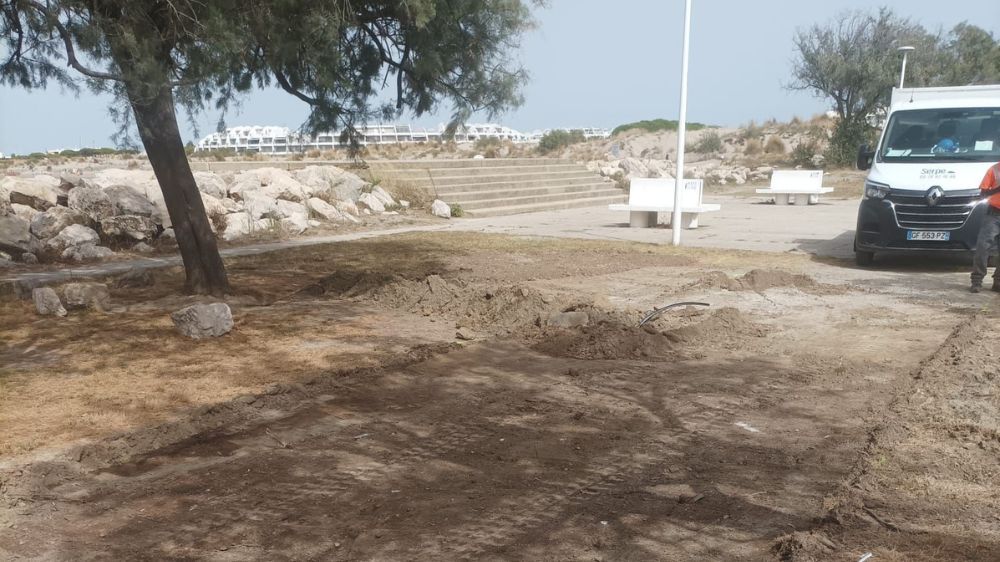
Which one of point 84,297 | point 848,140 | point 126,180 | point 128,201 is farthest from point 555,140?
point 84,297

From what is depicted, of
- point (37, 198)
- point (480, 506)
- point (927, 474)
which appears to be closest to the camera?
point (480, 506)

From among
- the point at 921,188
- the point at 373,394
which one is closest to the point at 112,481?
the point at 373,394

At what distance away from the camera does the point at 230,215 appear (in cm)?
1580

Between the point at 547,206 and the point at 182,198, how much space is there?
15.4 metres

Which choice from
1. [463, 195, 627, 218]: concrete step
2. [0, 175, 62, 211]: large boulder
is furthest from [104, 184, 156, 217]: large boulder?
[463, 195, 627, 218]: concrete step

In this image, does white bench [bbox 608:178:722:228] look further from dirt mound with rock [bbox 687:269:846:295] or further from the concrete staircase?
dirt mound with rock [bbox 687:269:846:295]

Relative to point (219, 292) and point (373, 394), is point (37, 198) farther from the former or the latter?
point (373, 394)

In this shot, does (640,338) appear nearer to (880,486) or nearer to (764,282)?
(880,486)

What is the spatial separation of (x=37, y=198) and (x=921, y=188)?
46.4 ft

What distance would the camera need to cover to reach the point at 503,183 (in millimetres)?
24078

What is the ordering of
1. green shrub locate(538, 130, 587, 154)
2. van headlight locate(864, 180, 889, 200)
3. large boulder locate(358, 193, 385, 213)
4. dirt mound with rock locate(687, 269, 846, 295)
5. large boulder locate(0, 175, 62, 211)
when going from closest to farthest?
dirt mound with rock locate(687, 269, 846, 295) → van headlight locate(864, 180, 889, 200) → large boulder locate(0, 175, 62, 211) → large boulder locate(358, 193, 385, 213) → green shrub locate(538, 130, 587, 154)

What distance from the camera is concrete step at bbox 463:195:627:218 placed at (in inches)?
842

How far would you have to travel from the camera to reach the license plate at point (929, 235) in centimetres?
1051

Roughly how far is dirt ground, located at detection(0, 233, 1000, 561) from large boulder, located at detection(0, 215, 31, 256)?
4.36 m
